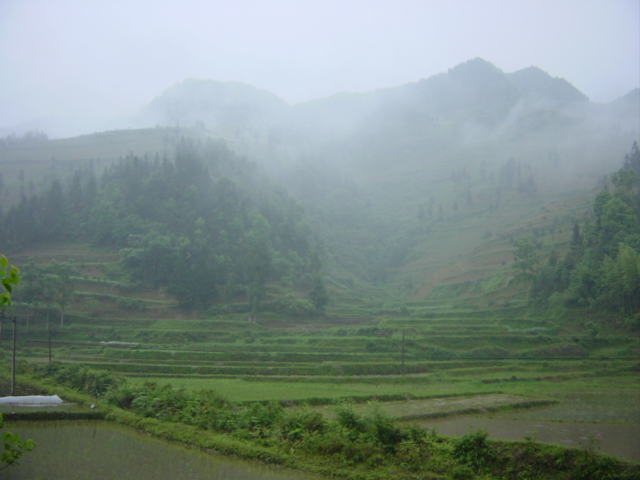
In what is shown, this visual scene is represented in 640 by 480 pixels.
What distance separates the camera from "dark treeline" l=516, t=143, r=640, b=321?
54.7 meters

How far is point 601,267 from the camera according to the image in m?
59.7

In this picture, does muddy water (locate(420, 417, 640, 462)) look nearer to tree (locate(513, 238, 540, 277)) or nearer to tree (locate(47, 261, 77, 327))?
tree (locate(47, 261, 77, 327))

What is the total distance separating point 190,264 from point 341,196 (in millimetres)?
73584

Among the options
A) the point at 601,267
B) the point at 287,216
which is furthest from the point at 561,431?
the point at 287,216

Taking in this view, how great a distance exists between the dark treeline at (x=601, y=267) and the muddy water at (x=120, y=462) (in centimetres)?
5187

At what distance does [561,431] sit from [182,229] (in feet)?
225

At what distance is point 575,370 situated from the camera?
43.2 meters

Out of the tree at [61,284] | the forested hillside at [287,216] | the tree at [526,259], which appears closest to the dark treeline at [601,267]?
the tree at [526,259]

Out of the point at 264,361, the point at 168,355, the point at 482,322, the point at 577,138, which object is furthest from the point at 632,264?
the point at 577,138

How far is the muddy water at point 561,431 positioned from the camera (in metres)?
18.5

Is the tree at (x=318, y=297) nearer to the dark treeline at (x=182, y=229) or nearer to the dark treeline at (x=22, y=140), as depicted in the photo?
the dark treeline at (x=182, y=229)

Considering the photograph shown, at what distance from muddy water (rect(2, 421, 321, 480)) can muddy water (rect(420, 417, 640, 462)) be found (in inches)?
354

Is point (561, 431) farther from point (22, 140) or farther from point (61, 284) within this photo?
point (22, 140)

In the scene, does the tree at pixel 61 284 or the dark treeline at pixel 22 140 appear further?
the dark treeline at pixel 22 140
